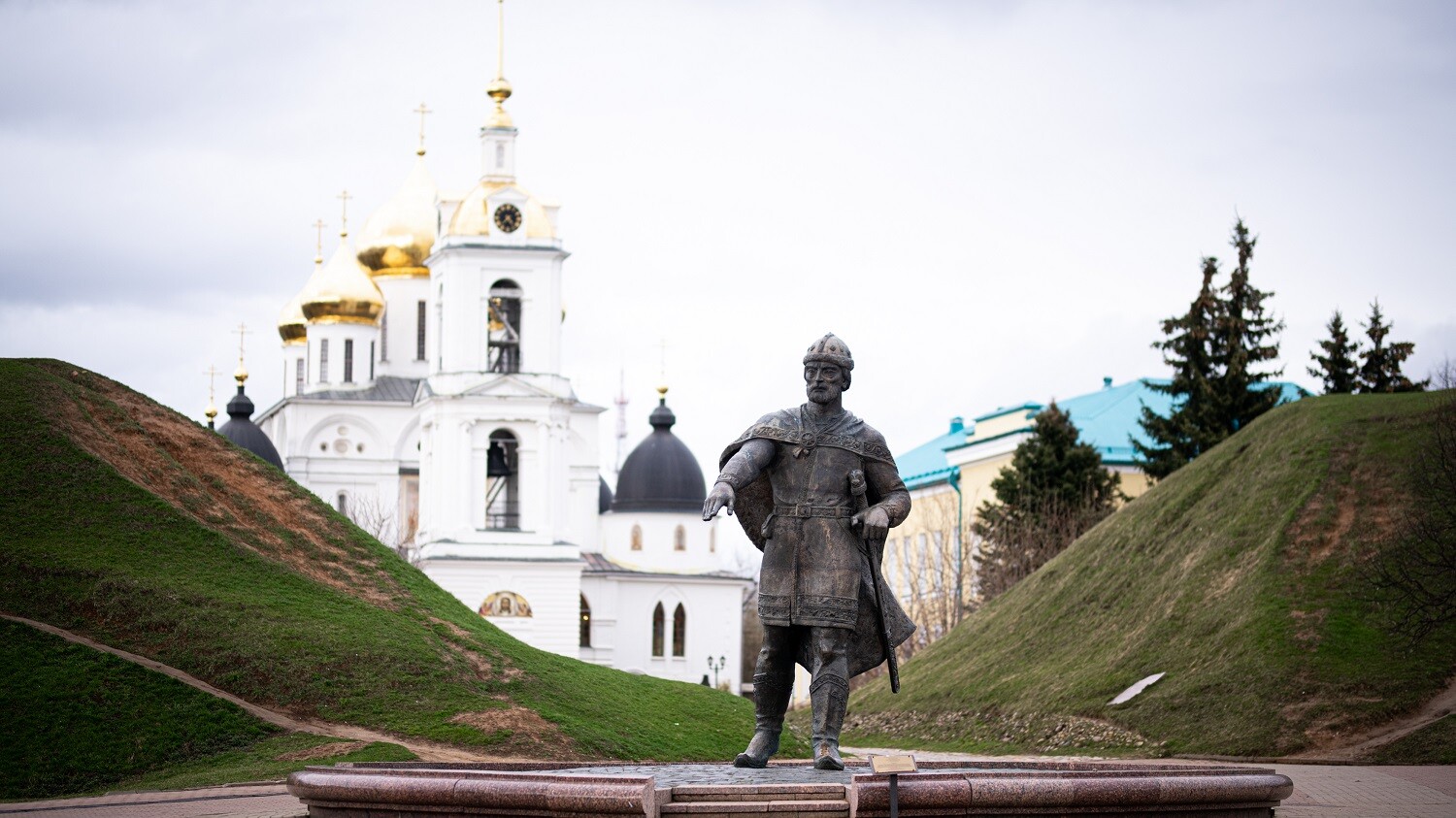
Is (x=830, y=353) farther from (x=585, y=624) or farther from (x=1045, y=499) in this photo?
(x=585, y=624)

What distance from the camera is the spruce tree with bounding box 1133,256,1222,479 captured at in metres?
47.7

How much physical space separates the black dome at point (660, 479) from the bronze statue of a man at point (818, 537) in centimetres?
7040

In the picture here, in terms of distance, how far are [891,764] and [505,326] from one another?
6334cm

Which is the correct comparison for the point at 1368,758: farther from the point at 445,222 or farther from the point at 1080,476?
the point at 445,222

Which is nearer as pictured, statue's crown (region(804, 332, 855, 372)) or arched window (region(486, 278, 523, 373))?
statue's crown (region(804, 332, 855, 372))

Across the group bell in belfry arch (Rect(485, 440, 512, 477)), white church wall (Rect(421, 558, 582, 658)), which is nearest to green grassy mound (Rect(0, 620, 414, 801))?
white church wall (Rect(421, 558, 582, 658))

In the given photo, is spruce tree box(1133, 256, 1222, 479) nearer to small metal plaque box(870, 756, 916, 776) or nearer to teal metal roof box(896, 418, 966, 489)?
teal metal roof box(896, 418, 966, 489)

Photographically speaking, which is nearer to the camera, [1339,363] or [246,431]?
[1339,363]

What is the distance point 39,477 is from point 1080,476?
31.4 meters

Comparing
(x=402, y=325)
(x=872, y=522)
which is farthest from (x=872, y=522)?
(x=402, y=325)

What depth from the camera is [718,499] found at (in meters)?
11.6

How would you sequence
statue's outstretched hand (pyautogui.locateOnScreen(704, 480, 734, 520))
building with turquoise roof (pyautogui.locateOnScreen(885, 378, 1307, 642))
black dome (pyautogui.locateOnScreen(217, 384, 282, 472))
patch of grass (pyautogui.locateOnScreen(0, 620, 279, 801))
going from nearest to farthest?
statue's outstretched hand (pyautogui.locateOnScreen(704, 480, 734, 520))
patch of grass (pyautogui.locateOnScreen(0, 620, 279, 801))
building with turquoise roof (pyautogui.locateOnScreen(885, 378, 1307, 642))
black dome (pyautogui.locateOnScreen(217, 384, 282, 472))

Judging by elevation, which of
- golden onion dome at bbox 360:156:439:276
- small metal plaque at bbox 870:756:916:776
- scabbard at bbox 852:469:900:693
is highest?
golden onion dome at bbox 360:156:439:276

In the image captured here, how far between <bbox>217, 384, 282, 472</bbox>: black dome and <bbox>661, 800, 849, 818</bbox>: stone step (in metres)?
65.7
